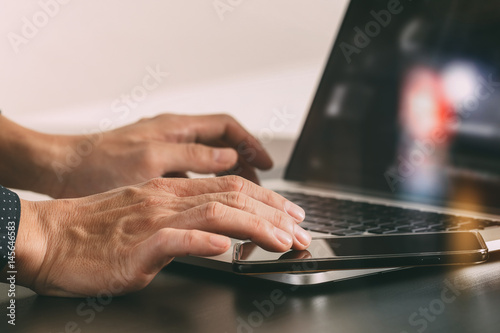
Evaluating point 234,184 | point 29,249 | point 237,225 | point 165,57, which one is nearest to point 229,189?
point 234,184

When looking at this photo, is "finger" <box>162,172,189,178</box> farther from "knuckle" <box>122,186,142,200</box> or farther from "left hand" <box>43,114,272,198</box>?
"knuckle" <box>122,186,142,200</box>

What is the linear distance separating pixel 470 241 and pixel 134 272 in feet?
1.11

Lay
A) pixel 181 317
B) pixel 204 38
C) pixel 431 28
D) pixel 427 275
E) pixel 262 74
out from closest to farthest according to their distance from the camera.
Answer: pixel 181 317
pixel 427 275
pixel 431 28
pixel 204 38
pixel 262 74

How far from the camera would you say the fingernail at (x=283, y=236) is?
537 millimetres

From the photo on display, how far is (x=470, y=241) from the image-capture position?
561mm

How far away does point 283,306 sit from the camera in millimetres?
485

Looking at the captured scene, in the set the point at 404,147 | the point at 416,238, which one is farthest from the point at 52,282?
the point at 404,147

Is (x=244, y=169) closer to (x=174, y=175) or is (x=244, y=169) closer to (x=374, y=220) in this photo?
(x=174, y=175)

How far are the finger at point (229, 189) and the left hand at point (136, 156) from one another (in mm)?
328

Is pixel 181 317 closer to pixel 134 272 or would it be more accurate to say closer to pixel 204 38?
pixel 134 272

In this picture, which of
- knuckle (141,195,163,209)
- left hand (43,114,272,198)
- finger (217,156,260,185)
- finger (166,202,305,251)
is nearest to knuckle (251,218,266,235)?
finger (166,202,305,251)

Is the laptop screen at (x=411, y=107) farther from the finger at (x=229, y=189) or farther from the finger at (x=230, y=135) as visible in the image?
the finger at (x=229, y=189)

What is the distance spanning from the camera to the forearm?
104 cm

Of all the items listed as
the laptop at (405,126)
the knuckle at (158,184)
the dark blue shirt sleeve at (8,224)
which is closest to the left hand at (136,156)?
the laptop at (405,126)
